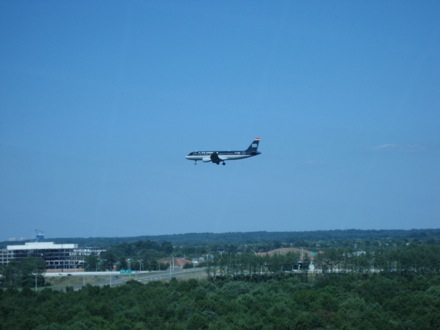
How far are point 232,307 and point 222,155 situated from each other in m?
20.8

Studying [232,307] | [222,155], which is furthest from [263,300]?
[222,155]

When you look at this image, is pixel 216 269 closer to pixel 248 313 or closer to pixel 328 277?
pixel 328 277

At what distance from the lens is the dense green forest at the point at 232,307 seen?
51375mm

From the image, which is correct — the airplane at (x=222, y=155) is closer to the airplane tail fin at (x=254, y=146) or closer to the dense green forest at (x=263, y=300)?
the airplane tail fin at (x=254, y=146)

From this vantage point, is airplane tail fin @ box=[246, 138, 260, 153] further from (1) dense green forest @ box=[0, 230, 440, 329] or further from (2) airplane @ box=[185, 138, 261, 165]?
(1) dense green forest @ box=[0, 230, 440, 329]

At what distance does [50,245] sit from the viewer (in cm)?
15000

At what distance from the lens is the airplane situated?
7327cm

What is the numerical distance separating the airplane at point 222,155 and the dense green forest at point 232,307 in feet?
44.6

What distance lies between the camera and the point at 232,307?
60.5 meters

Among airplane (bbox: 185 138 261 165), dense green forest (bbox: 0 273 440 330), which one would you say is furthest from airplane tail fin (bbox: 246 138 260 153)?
dense green forest (bbox: 0 273 440 330)

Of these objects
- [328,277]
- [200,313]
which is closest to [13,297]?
[200,313]

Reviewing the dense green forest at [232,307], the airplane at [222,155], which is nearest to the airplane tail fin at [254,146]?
the airplane at [222,155]

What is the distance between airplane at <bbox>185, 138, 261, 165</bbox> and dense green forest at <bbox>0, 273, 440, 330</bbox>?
13609 mm

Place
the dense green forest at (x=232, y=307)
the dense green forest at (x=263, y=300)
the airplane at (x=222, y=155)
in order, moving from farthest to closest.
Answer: the airplane at (x=222, y=155) < the dense green forest at (x=263, y=300) < the dense green forest at (x=232, y=307)
